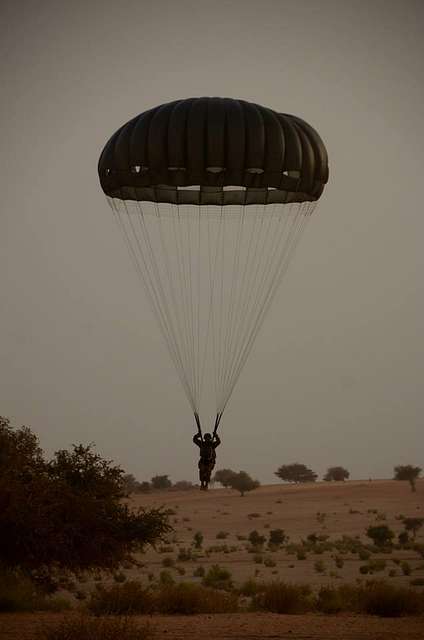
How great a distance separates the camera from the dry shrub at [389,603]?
26.8 m

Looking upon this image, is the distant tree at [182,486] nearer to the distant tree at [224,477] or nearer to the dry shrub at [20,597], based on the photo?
the distant tree at [224,477]

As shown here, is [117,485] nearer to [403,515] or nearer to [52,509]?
[52,509]

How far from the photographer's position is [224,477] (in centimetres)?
11750

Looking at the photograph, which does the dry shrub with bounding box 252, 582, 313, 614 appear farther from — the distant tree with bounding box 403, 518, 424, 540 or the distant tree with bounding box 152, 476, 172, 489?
the distant tree with bounding box 152, 476, 172, 489

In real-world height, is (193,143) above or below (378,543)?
above

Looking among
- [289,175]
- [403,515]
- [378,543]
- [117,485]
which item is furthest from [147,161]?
[403,515]

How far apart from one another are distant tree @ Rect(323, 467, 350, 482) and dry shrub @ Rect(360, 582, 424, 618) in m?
99.2

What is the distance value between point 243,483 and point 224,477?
46.3 feet

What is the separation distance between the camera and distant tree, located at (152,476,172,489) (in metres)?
126

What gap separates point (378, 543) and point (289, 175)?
33391mm

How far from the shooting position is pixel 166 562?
154 feet

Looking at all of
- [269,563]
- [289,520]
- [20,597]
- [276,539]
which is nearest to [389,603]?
[20,597]

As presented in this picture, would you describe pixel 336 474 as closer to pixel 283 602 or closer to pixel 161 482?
pixel 161 482

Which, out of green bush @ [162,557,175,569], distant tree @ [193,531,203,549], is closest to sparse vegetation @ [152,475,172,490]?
distant tree @ [193,531,203,549]
